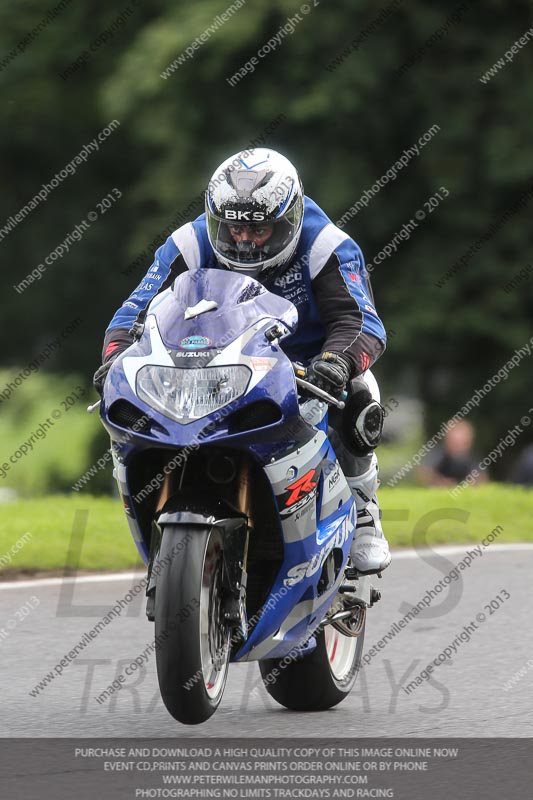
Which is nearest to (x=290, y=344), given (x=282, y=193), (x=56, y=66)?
(x=282, y=193)

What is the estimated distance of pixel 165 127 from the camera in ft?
60.2

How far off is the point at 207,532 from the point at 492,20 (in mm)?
13110

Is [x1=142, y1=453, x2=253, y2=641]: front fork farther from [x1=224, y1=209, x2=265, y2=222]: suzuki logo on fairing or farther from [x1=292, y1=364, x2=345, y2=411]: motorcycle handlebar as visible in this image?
[x1=224, y1=209, x2=265, y2=222]: suzuki logo on fairing

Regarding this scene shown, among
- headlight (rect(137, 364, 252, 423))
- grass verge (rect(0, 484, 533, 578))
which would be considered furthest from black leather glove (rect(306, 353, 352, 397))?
grass verge (rect(0, 484, 533, 578))

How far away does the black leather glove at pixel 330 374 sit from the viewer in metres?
5.82

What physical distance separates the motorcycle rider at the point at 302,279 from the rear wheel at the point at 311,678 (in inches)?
14.9

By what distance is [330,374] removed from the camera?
582cm

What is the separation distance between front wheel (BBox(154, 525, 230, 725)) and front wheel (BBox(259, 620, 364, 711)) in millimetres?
1057

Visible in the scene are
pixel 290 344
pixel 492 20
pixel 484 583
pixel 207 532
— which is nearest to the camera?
pixel 207 532

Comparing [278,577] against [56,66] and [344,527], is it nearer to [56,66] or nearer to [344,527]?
[344,527]

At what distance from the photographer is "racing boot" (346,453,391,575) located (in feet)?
21.7

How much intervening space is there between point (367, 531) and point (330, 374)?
44.3 inches

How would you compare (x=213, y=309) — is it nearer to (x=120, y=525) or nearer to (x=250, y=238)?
(x=250, y=238)

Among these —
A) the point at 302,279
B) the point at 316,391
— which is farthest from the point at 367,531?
the point at 316,391
